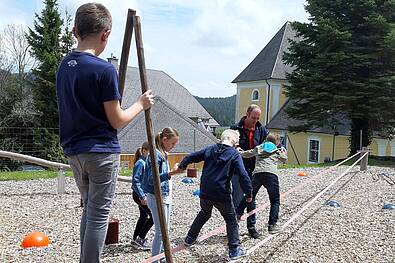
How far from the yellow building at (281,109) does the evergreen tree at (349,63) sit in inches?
332

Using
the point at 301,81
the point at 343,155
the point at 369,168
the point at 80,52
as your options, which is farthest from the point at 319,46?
the point at 80,52

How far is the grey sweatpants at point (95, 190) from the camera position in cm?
279

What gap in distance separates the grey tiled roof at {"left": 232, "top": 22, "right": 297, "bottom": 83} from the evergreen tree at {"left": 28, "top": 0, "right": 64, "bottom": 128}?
19.2 meters

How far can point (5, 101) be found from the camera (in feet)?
101

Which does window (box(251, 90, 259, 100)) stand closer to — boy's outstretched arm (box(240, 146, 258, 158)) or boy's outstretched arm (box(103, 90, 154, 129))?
boy's outstretched arm (box(240, 146, 258, 158))

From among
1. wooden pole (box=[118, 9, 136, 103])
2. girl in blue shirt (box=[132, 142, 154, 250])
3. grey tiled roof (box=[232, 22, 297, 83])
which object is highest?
grey tiled roof (box=[232, 22, 297, 83])

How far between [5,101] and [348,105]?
21.8 m

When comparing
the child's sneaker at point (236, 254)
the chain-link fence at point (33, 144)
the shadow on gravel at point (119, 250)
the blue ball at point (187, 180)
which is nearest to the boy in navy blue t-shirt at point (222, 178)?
the child's sneaker at point (236, 254)

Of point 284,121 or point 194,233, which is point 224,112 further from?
point 194,233

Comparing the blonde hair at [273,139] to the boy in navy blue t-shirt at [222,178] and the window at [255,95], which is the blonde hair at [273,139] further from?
the window at [255,95]

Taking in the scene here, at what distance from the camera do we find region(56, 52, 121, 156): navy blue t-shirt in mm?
2721

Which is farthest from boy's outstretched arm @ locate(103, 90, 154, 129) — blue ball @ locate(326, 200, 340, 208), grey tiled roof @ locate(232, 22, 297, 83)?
grey tiled roof @ locate(232, 22, 297, 83)

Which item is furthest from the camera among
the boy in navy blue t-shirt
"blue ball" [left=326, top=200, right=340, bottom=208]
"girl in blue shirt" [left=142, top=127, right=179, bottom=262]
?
"blue ball" [left=326, top=200, right=340, bottom=208]

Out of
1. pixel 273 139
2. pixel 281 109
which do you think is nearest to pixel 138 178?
pixel 273 139
